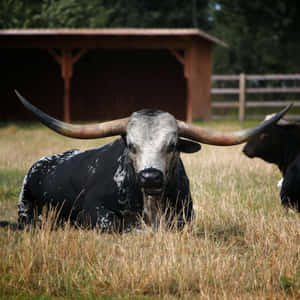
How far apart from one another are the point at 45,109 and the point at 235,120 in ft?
24.3

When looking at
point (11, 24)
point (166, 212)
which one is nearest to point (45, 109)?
point (11, 24)

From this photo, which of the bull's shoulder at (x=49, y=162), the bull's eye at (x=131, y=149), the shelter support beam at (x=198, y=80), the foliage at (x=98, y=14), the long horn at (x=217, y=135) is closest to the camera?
the bull's eye at (x=131, y=149)

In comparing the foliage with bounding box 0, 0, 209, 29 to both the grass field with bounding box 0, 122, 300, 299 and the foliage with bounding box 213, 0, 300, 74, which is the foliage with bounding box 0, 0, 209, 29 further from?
the grass field with bounding box 0, 122, 300, 299

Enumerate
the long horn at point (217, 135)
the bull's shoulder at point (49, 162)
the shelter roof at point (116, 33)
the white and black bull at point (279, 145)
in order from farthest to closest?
the shelter roof at point (116, 33) < the white and black bull at point (279, 145) < the bull's shoulder at point (49, 162) < the long horn at point (217, 135)

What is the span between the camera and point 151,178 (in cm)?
397

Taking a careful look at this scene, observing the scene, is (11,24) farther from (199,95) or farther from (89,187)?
(89,187)

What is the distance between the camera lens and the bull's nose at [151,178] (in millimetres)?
3975

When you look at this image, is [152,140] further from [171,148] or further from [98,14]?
[98,14]

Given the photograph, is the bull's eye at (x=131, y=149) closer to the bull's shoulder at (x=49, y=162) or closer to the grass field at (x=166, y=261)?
the grass field at (x=166, y=261)

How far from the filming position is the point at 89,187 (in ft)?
16.8

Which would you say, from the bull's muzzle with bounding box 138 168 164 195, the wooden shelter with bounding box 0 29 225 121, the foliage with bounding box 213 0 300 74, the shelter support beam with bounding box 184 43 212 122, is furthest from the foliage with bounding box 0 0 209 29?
the bull's muzzle with bounding box 138 168 164 195

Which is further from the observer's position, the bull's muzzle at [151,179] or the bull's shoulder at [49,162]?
the bull's shoulder at [49,162]

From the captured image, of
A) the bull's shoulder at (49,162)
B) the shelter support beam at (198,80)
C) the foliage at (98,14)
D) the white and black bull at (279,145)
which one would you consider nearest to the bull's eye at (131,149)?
the bull's shoulder at (49,162)

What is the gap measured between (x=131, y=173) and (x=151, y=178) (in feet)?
2.58
